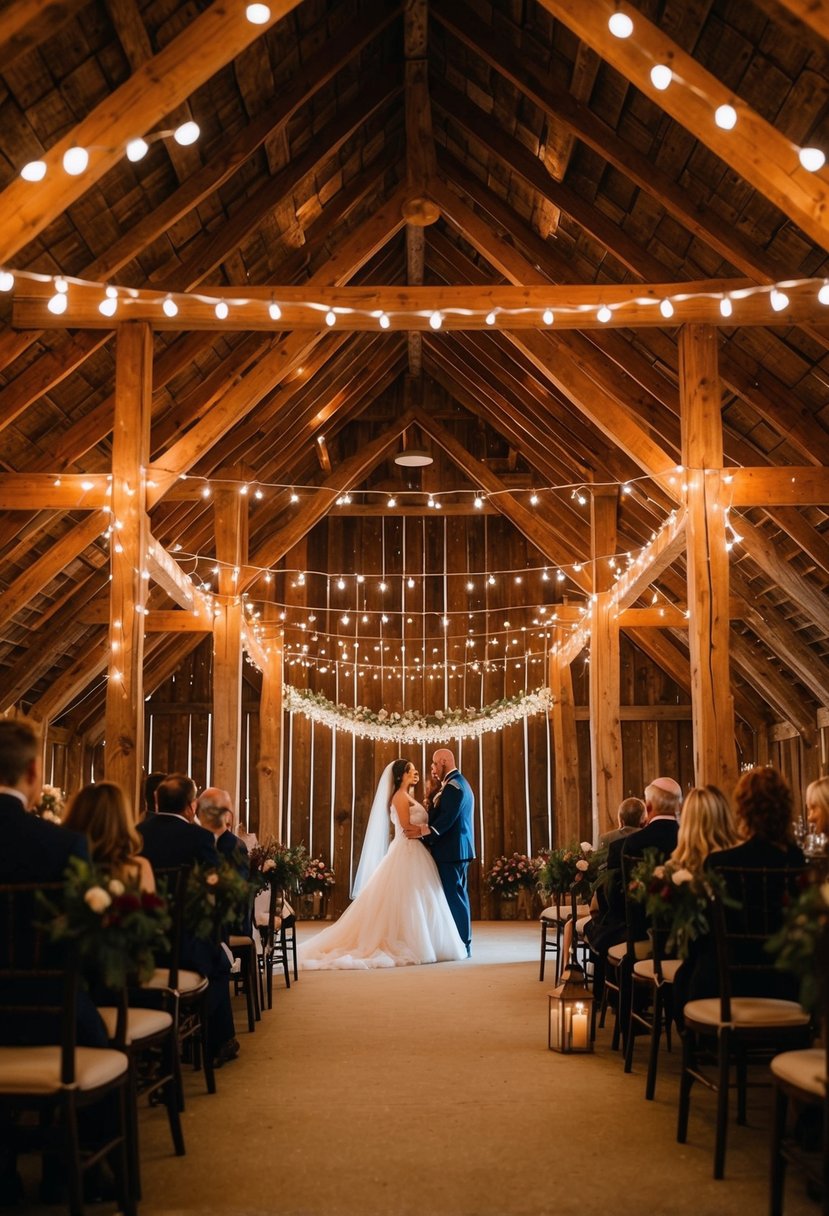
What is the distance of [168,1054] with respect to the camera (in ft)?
13.7

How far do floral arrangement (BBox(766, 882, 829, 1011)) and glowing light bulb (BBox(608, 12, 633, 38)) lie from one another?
13.1 ft

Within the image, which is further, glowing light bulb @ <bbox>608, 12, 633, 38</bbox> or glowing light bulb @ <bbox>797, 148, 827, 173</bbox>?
Answer: glowing light bulb @ <bbox>608, 12, 633, 38</bbox>

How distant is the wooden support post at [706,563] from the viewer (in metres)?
6.91

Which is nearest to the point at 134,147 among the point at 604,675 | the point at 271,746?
the point at 604,675

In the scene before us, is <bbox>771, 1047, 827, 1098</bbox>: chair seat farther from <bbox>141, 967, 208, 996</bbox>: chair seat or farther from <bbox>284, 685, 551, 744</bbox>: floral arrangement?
<bbox>284, 685, 551, 744</bbox>: floral arrangement

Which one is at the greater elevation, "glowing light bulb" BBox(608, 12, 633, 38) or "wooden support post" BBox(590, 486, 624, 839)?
"glowing light bulb" BBox(608, 12, 633, 38)

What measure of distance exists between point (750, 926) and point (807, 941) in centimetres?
139

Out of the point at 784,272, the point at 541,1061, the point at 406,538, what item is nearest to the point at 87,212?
the point at 784,272

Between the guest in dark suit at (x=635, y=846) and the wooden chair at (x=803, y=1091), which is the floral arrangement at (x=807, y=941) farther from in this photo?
the guest in dark suit at (x=635, y=846)

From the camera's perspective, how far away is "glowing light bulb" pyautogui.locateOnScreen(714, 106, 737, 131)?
521cm

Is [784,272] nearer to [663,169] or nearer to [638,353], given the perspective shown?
[663,169]

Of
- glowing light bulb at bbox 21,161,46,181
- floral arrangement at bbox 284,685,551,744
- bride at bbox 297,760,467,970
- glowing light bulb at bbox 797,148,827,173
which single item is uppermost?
glowing light bulb at bbox 21,161,46,181

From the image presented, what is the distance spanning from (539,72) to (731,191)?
1442 mm

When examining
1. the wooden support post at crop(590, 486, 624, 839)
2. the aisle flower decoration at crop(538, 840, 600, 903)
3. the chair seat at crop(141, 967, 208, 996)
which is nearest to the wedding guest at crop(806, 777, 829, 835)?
the aisle flower decoration at crop(538, 840, 600, 903)
